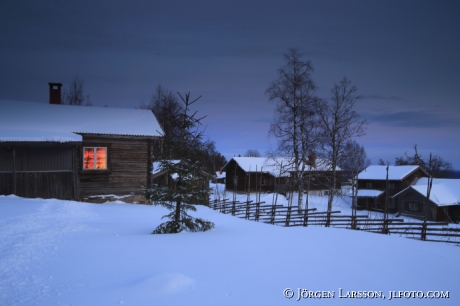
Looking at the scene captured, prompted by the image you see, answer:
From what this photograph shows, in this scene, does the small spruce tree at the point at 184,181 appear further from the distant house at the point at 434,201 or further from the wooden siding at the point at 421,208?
the wooden siding at the point at 421,208

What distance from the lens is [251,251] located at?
6.74 meters

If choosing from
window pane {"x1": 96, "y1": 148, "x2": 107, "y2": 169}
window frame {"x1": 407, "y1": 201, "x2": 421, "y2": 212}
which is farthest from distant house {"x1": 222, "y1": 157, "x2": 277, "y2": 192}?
window pane {"x1": 96, "y1": 148, "x2": 107, "y2": 169}

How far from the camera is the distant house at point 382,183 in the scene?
37594mm

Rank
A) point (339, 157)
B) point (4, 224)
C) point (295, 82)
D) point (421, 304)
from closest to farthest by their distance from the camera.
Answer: point (421, 304) → point (4, 224) → point (295, 82) → point (339, 157)

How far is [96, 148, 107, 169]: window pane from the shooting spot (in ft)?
57.7

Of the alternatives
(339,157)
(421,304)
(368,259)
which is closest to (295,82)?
(339,157)

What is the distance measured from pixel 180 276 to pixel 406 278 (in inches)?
158

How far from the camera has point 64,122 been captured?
1753 centimetres

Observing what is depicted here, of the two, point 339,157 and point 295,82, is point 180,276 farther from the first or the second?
point 339,157

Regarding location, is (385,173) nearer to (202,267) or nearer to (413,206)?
(413,206)

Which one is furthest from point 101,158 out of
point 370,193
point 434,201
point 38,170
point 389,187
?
point 389,187

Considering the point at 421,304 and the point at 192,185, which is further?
the point at 192,185

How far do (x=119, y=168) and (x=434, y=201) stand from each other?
98.9ft

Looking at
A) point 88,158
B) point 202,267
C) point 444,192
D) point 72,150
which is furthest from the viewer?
point 444,192
